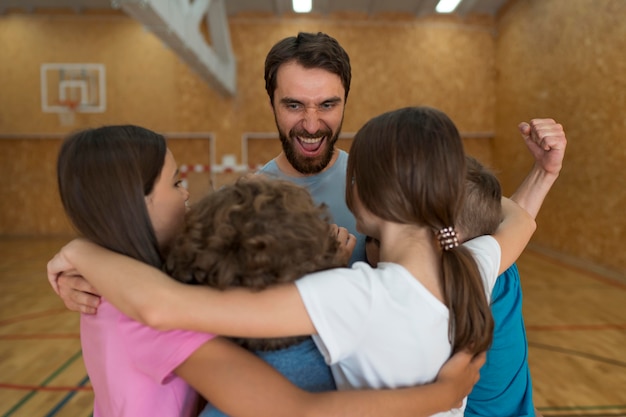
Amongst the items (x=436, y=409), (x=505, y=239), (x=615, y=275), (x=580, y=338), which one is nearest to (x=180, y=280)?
(x=436, y=409)

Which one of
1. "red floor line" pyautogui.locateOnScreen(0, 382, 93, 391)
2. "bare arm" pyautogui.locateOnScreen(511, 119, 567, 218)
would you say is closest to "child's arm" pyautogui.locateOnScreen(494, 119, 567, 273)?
"bare arm" pyautogui.locateOnScreen(511, 119, 567, 218)

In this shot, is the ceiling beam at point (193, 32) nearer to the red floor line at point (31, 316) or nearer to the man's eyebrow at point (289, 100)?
the red floor line at point (31, 316)

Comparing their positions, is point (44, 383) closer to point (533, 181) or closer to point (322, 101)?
point (322, 101)

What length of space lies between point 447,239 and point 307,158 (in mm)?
911

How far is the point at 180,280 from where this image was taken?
0.85 meters

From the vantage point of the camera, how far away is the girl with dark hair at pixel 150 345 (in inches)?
30.4

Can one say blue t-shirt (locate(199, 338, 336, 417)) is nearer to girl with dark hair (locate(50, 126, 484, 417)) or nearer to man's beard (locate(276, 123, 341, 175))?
girl with dark hair (locate(50, 126, 484, 417))

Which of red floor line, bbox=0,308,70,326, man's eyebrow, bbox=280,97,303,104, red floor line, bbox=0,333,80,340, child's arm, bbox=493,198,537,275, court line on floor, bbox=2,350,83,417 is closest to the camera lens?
child's arm, bbox=493,198,537,275

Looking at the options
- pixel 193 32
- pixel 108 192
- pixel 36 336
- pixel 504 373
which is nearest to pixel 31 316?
pixel 36 336

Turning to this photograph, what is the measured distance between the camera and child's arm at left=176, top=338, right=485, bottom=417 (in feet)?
2.49

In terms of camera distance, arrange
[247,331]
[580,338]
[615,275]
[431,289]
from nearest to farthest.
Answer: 1. [247,331]
2. [431,289]
3. [580,338]
4. [615,275]

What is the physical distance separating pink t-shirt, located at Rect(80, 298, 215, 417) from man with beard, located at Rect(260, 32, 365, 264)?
0.92 meters

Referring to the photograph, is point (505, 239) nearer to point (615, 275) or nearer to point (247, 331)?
point (247, 331)

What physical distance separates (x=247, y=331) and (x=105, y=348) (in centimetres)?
28
